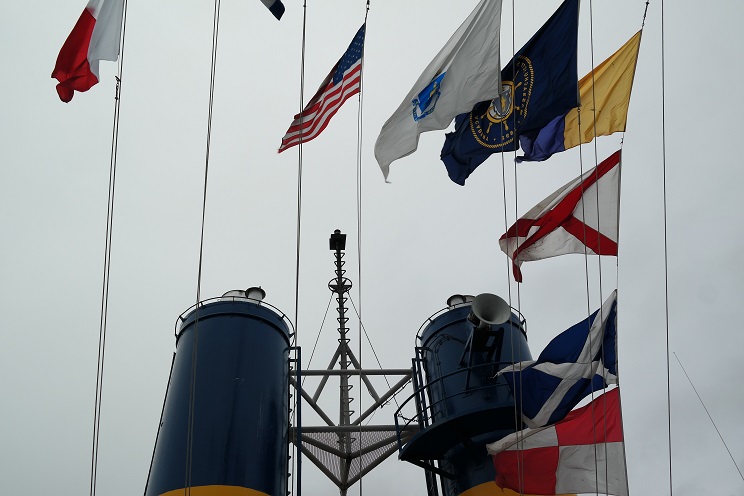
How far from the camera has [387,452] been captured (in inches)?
690

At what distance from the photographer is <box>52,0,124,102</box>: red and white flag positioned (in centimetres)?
1262

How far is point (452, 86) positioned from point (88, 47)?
5.78 metres

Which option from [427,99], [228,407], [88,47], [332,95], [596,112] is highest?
[332,95]

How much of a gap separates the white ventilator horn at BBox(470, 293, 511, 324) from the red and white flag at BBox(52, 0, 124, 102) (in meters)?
7.60

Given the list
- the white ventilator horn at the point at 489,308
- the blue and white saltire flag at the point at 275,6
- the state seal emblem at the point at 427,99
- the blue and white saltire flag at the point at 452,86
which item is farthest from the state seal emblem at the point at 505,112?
the blue and white saltire flag at the point at 275,6

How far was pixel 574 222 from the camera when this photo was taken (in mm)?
12992

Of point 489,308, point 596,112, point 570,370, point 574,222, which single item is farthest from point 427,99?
point 570,370

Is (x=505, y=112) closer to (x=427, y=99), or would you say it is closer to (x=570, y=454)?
(x=427, y=99)

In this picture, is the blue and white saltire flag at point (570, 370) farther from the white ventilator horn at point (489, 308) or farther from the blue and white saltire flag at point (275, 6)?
the blue and white saltire flag at point (275, 6)

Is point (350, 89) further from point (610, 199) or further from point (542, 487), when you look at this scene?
point (542, 487)

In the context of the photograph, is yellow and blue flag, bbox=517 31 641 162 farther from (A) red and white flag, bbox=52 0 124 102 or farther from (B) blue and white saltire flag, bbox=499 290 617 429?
(A) red and white flag, bbox=52 0 124 102

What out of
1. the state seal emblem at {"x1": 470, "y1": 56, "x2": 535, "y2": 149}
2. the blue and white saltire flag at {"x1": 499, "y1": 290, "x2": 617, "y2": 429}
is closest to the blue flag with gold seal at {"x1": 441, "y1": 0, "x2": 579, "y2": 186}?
the state seal emblem at {"x1": 470, "y1": 56, "x2": 535, "y2": 149}

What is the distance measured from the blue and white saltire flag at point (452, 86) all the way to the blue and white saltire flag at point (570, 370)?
3855mm

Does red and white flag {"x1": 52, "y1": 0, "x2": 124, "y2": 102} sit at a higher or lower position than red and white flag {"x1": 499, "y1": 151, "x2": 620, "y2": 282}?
higher
